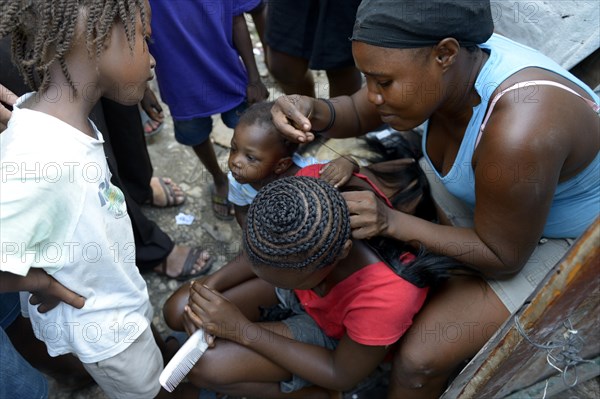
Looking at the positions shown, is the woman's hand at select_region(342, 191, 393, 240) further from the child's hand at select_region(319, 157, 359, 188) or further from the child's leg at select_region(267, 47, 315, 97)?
the child's leg at select_region(267, 47, 315, 97)

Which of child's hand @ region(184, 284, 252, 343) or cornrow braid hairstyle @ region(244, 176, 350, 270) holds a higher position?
cornrow braid hairstyle @ region(244, 176, 350, 270)

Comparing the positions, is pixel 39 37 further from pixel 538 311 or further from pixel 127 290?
pixel 538 311

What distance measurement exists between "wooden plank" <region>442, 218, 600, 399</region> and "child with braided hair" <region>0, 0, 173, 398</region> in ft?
3.50

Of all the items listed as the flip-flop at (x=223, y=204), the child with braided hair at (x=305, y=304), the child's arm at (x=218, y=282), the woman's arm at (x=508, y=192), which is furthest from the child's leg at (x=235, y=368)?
the flip-flop at (x=223, y=204)

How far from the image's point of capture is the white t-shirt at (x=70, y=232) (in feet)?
3.83

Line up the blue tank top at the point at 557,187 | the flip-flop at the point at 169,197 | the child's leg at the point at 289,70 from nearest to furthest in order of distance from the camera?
the blue tank top at the point at 557,187 → the child's leg at the point at 289,70 → the flip-flop at the point at 169,197

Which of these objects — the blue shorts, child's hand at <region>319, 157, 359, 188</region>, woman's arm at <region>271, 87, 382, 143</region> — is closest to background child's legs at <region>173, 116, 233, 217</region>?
the blue shorts

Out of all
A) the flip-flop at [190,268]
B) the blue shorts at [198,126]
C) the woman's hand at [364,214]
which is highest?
the woman's hand at [364,214]

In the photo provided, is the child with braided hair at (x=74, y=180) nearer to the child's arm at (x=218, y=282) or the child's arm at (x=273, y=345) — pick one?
the child's arm at (x=273, y=345)

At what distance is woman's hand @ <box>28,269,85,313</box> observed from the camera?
1300 mm

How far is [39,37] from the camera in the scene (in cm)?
125

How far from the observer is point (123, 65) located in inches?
54.8

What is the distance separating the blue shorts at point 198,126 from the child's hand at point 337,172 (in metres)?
0.92

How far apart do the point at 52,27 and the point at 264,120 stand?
3.07ft
